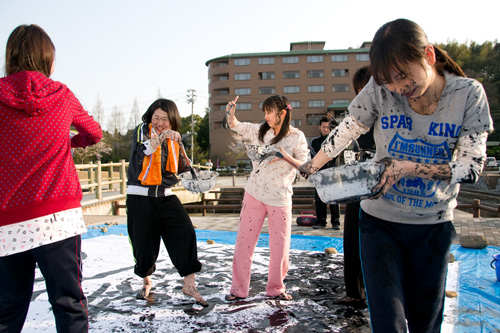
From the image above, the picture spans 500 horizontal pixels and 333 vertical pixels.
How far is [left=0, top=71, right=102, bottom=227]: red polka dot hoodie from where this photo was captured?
4.78ft

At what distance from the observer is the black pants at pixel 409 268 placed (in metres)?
1.38

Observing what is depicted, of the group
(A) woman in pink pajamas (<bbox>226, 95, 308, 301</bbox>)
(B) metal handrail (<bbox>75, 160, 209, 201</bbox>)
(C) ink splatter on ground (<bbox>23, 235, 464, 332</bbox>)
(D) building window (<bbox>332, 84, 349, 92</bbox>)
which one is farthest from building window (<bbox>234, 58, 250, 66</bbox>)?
(A) woman in pink pajamas (<bbox>226, 95, 308, 301</bbox>)

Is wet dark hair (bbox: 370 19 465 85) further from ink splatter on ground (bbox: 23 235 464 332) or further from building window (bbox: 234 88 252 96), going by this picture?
building window (bbox: 234 88 252 96)

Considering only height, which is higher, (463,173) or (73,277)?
(463,173)

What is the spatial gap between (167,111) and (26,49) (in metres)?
1.34

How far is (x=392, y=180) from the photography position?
1.30 meters

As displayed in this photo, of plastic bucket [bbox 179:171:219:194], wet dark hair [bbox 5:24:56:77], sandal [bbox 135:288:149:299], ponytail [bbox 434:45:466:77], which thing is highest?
wet dark hair [bbox 5:24:56:77]

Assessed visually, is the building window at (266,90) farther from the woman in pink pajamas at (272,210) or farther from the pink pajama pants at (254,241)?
the pink pajama pants at (254,241)

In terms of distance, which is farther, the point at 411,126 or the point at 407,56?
the point at 411,126

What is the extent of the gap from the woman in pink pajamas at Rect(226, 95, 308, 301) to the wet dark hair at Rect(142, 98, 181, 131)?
0.72 meters

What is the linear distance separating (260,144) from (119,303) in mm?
1648

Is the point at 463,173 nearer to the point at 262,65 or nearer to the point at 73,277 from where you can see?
the point at 73,277

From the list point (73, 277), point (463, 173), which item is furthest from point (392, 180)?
point (73, 277)

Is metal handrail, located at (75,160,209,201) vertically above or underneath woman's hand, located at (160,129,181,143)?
underneath
